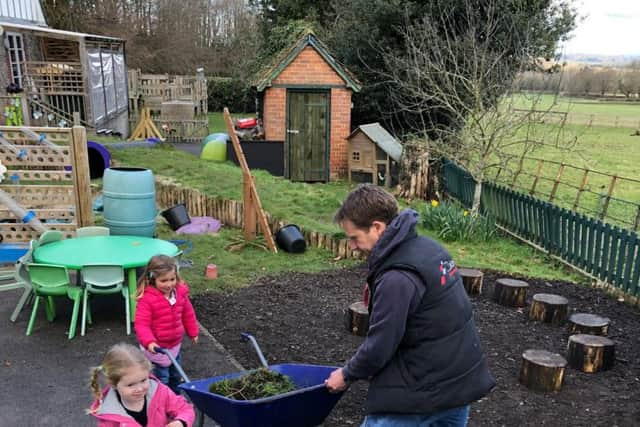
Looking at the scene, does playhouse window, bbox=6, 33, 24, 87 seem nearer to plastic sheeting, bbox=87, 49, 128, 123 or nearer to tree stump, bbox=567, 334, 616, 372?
plastic sheeting, bbox=87, 49, 128, 123

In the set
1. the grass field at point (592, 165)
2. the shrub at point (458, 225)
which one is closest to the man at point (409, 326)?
the grass field at point (592, 165)

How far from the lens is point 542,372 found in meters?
4.79

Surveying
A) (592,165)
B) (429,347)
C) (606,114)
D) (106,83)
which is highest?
(106,83)

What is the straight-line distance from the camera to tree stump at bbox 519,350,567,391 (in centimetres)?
477

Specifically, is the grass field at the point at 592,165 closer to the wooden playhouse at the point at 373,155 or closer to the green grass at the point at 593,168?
the green grass at the point at 593,168

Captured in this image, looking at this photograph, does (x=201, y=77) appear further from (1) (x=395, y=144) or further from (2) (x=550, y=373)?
(2) (x=550, y=373)

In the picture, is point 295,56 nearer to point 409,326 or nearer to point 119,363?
point 119,363

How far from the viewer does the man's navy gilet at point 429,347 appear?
2.40m

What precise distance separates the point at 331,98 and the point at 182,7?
26.4 meters

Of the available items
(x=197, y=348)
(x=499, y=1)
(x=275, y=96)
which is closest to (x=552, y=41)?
(x=499, y=1)

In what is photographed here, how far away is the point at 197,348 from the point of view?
5.32m

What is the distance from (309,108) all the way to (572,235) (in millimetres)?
8700

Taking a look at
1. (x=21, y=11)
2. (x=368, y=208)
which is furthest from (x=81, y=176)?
(x=21, y=11)

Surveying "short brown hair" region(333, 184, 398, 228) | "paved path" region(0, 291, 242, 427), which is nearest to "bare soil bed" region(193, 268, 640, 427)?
Result: "paved path" region(0, 291, 242, 427)
